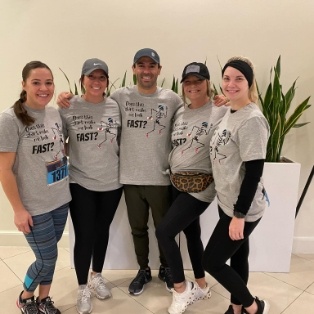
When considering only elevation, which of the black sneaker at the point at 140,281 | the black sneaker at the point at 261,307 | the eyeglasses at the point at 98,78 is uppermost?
the eyeglasses at the point at 98,78

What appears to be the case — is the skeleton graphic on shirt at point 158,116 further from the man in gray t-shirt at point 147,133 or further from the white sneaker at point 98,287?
the white sneaker at point 98,287

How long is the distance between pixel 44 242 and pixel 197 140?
1045 mm

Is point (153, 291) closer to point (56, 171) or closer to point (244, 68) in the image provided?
point (56, 171)

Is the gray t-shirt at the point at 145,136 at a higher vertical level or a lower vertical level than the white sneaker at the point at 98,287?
higher

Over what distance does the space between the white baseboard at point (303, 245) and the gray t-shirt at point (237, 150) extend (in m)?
1.50

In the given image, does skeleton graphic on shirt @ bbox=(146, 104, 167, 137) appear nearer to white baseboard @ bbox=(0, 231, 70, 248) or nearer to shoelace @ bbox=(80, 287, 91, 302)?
shoelace @ bbox=(80, 287, 91, 302)

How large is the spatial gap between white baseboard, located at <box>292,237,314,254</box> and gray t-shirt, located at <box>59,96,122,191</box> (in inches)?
74.6

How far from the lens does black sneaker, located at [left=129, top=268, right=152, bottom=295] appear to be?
84.6 inches

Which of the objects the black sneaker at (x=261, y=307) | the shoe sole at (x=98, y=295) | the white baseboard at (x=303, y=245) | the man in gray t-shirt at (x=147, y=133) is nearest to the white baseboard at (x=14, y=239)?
the shoe sole at (x=98, y=295)

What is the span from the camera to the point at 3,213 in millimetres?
2885

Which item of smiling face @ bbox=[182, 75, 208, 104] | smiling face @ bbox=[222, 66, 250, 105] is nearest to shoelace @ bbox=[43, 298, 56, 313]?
smiling face @ bbox=[182, 75, 208, 104]

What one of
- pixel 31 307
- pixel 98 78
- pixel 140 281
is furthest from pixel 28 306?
pixel 98 78

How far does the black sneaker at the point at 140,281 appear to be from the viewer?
2.15 metres

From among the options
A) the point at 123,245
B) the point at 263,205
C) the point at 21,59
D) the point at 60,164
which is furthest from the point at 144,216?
the point at 21,59
